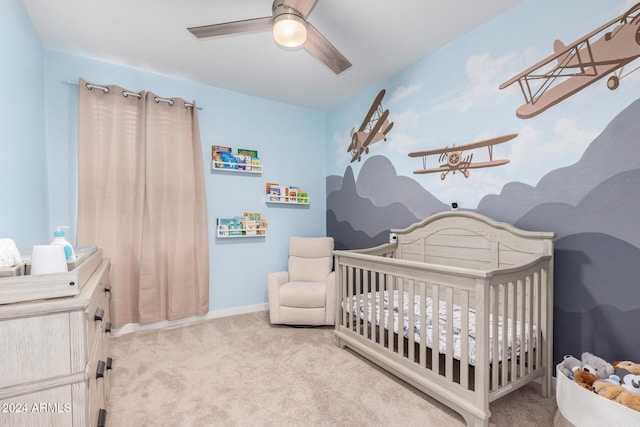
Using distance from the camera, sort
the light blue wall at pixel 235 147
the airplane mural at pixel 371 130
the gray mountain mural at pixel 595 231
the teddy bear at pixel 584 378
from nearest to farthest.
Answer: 1. the teddy bear at pixel 584 378
2. the gray mountain mural at pixel 595 231
3. the light blue wall at pixel 235 147
4. the airplane mural at pixel 371 130

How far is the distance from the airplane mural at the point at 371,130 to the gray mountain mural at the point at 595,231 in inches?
52.6

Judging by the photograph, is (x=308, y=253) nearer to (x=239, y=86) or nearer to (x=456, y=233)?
(x=456, y=233)

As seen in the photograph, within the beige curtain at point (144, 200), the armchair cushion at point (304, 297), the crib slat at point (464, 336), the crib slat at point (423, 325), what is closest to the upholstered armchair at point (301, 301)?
the armchair cushion at point (304, 297)

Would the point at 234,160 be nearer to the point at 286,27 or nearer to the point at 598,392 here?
the point at 286,27

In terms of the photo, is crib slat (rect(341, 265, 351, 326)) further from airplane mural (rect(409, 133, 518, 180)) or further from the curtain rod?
the curtain rod

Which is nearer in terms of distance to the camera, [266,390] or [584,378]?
[584,378]

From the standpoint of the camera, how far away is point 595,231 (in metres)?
1.64

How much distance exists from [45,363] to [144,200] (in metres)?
2.08

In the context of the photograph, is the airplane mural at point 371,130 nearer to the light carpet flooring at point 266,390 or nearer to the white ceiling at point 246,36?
the white ceiling at point 246,36

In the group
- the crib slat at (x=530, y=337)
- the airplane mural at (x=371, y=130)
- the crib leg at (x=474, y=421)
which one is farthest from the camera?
the airplane mural at (x=371, y=130)

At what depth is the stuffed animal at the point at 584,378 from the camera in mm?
1296

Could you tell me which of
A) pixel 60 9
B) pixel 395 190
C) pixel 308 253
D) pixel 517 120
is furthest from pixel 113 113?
pixel 517 120

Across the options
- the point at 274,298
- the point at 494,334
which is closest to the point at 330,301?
the point at 274,298

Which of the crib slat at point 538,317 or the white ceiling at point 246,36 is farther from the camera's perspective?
the white ceiling at point 246,36
